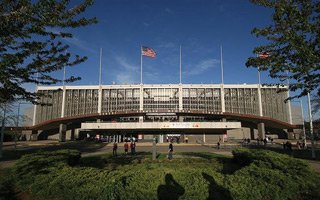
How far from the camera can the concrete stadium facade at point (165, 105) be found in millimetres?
68625

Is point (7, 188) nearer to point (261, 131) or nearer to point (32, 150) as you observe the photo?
point (32, 150)

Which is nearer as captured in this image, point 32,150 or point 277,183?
point 277,183

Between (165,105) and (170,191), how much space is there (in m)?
60.2

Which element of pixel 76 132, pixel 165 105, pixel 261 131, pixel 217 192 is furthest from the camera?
pixel 76 132

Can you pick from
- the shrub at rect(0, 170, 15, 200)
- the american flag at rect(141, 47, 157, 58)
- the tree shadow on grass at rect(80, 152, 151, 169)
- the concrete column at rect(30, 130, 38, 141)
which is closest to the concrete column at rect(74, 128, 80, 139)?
the concrete column at rect(30, 130, 38, 141)

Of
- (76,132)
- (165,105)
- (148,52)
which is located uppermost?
(148,52)

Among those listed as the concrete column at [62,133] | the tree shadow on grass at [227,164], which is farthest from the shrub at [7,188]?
the concrete column at [62,133]

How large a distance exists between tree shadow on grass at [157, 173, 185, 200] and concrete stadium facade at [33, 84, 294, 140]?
57398 mm

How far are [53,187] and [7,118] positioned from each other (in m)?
24.0

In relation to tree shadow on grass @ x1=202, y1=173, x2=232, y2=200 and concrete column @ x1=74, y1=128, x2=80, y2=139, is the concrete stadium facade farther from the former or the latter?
tree shadow on grass @ x1=202, y1=173, x2=232, y2=200

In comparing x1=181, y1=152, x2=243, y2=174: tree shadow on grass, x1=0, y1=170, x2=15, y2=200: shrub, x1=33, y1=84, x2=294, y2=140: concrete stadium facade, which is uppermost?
x1=33, y1=84, x2=294, y2=140: concrete stadium facade

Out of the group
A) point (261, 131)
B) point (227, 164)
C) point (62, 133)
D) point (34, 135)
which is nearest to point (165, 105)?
point (261, 131)

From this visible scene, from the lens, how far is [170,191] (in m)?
8.79

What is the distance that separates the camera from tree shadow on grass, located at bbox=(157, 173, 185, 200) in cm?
862
